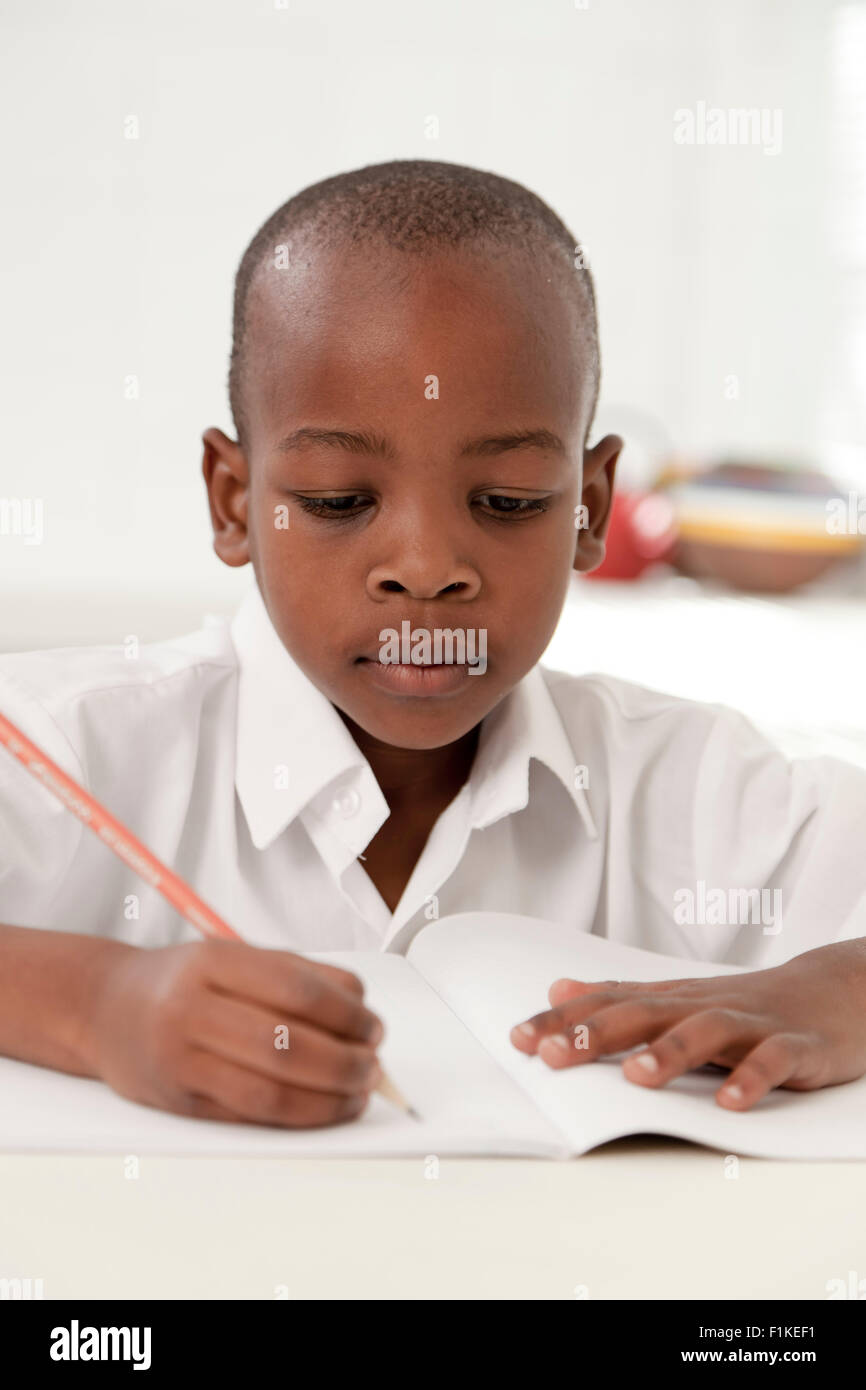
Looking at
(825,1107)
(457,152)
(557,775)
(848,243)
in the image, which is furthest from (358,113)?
(825,1107)

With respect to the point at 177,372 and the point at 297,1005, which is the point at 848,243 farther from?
the point at 297,1005

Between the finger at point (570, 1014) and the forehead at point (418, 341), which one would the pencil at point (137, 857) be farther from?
the forehead at point (418, 341)

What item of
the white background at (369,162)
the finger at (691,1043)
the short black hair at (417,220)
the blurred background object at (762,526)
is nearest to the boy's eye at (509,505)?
the short black hair at (417,220)

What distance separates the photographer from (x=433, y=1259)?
0.43 m

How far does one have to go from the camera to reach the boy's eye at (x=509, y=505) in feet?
2.69

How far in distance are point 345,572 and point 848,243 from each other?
2371 mm

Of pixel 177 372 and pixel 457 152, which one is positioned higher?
pixel 457 152

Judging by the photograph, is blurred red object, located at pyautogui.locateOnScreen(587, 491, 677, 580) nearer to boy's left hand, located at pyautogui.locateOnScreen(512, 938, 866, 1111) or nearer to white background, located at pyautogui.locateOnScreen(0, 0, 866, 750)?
white background, located at pyautogui.locateOnScreen(0, 0, 866, 750)

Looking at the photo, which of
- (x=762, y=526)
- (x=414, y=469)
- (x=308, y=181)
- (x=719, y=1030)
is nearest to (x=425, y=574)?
(x=414, y=469)

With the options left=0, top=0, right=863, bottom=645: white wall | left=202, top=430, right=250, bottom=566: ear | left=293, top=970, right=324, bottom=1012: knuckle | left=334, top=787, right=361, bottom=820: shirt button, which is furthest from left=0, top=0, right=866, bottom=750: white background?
left=293, top=970, right=324, bottom=1012: knuckle

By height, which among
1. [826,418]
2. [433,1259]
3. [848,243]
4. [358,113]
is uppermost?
[358,113]

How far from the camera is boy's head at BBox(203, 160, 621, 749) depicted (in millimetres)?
789

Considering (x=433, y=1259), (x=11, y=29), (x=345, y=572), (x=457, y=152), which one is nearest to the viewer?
(x=433, y=1259)

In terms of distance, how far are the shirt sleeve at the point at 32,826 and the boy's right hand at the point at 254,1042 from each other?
1.04 ft
